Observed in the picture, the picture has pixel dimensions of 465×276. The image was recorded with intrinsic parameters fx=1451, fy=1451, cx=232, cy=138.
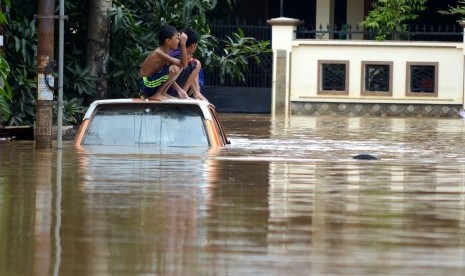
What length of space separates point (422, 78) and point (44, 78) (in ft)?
65.4

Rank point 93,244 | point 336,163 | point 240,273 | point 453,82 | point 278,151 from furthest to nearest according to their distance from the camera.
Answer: point 453,82 → point 278,151 → point 336,163 → point 93,244 → point 240,273

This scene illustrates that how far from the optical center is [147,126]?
1552cm

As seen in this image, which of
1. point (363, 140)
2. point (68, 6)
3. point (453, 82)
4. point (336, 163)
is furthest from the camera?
point (453, 82)

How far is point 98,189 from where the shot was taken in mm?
11797

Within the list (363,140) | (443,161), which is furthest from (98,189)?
(363,140)

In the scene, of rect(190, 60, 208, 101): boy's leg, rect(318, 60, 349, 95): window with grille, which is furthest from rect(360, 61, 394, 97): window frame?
rect(190, 60, 208, 101): boy's leg

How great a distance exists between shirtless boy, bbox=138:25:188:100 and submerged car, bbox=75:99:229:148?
0.93m

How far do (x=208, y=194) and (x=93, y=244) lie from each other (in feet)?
9.66

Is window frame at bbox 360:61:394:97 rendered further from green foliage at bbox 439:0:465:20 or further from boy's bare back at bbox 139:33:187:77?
boy's bare back at bbox 139:33:187:77

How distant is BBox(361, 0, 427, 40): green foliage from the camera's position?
3659cm

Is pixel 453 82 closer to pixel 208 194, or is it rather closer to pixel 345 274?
pixel 208 194

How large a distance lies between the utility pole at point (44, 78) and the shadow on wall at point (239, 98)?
19.0 meters

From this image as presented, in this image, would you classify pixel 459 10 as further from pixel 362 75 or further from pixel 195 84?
pixel 195 84

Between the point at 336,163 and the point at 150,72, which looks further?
the point at 150,72
